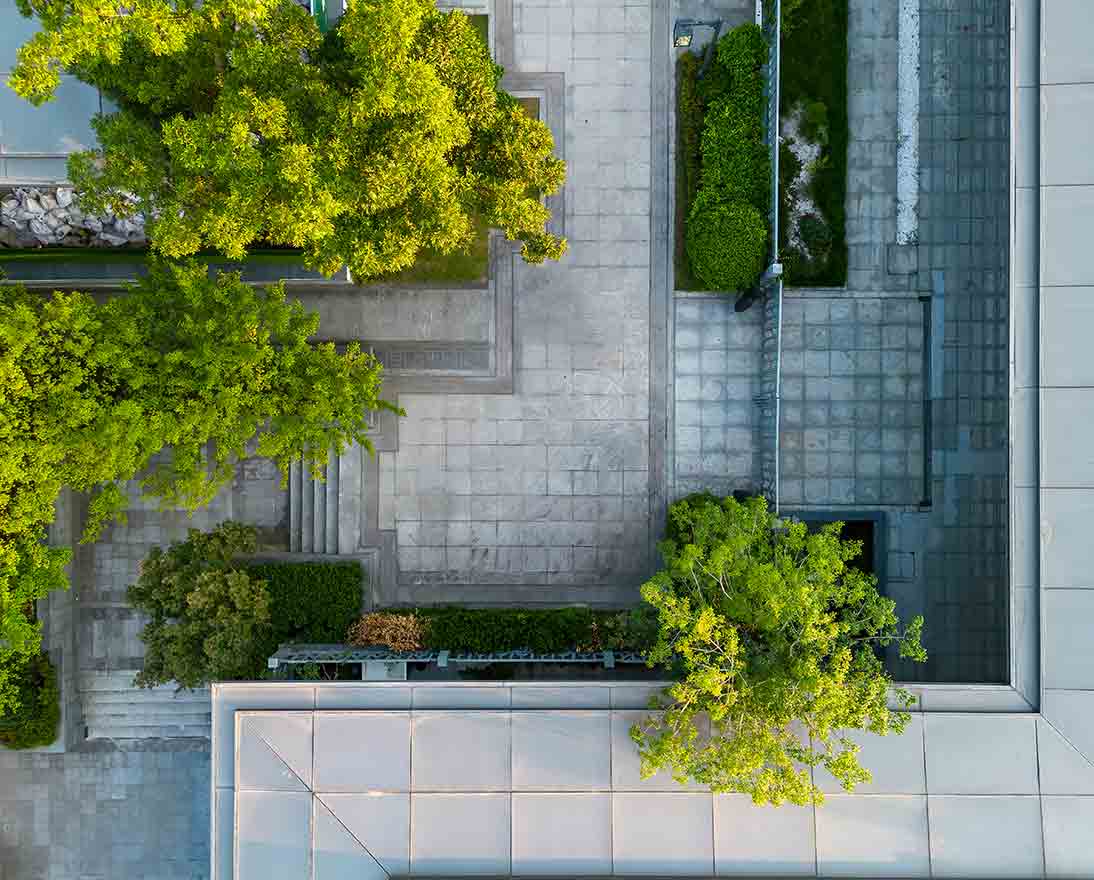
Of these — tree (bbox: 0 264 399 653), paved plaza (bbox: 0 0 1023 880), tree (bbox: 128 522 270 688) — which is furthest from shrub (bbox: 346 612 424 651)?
tree (bbox: 0 264 399 653)

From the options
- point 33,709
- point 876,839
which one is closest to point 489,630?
point 876,839

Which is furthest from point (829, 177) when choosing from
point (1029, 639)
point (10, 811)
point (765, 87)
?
point (10, 811)

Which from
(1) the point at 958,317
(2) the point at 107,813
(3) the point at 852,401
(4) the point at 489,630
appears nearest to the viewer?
(4) the point at 489,630

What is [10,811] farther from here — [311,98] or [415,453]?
[311,98]

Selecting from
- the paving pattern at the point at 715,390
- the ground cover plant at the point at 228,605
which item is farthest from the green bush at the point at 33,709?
the paving pattern at the point at 715,390

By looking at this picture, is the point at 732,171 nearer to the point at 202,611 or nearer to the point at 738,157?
the point at 738,157

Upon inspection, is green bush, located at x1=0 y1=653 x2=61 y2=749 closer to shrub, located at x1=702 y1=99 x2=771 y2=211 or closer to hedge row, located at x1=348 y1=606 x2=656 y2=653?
hedge row, located at x1=348 y1=606 x2=656 y2=653
